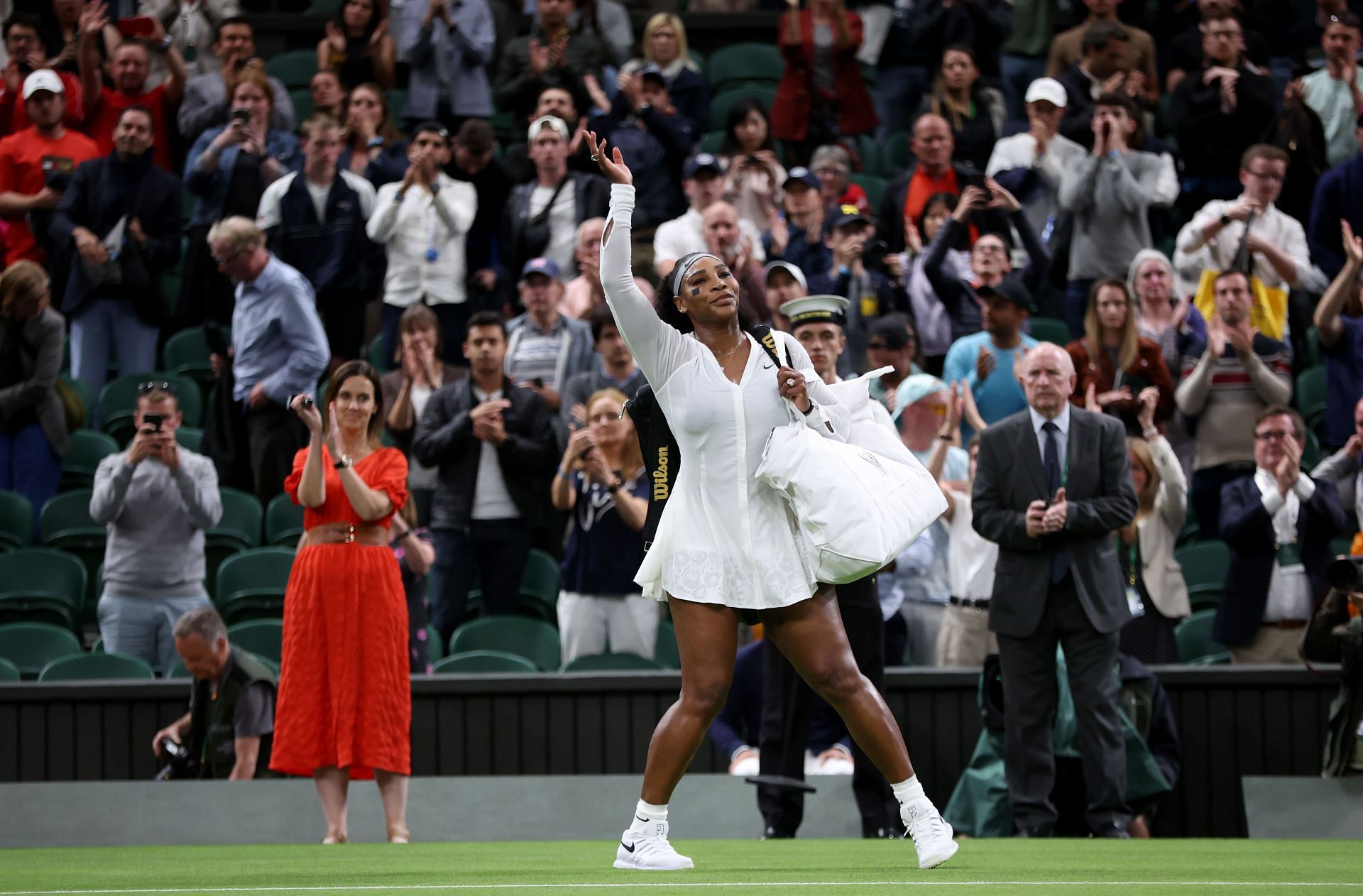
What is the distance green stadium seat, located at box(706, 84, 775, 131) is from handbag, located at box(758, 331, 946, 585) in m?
9.26

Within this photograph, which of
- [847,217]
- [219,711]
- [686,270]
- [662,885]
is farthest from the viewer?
[847,217]

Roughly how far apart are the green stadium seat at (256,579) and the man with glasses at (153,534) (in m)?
0.39

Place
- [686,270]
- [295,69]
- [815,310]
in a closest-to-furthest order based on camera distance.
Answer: [686,270]
[815,310]
[295,69]

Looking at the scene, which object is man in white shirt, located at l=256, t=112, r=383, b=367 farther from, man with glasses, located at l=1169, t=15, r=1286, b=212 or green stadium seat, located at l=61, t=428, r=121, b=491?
man with glasses, located at l=1169, t=15, r=1286, b=212

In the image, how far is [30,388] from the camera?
10.6 m

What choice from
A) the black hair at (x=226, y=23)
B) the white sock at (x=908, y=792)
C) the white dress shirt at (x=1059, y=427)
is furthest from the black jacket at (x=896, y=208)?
the white sock at (x=908, y=792)

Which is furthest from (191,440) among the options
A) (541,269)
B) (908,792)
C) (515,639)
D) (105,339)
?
(908,792)

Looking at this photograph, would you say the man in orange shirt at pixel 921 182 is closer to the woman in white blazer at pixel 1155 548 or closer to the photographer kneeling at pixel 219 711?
the woman in white blazer at pixel 1155 548

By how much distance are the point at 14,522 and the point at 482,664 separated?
335 cm

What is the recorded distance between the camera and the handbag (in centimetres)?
521

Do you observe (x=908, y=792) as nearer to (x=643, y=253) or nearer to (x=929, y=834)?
(x=929, y=834)

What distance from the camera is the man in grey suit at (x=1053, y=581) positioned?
7.35m

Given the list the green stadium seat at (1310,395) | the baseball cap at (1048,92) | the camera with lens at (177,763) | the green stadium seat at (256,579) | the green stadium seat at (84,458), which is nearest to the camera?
the camera with lens at (177,763)

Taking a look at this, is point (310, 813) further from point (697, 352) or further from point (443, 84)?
point (443, 84)
